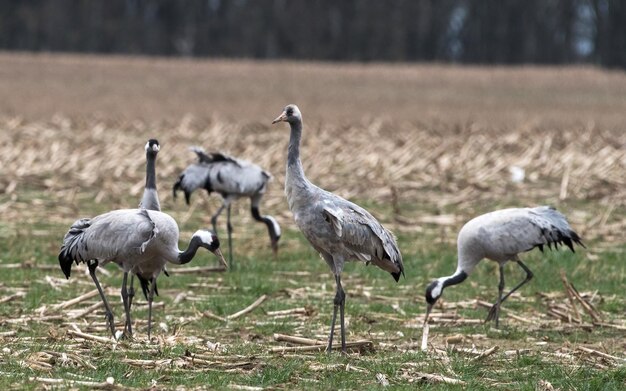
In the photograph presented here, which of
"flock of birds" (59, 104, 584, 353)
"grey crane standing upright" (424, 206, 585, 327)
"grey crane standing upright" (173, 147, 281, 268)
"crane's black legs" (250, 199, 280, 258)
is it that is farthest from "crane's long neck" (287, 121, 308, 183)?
"grey crane standing upright" (173, 147, 281, 268)

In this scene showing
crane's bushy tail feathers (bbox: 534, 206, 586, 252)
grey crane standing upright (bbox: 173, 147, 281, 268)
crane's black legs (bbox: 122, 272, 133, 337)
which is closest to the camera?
crane's black legs (bbox: 122, 272, 133, 337)

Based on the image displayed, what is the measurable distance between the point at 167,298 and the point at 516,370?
11.7 ft

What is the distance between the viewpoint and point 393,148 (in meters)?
20.5

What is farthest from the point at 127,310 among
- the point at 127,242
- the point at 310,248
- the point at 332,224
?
the point at 310,248

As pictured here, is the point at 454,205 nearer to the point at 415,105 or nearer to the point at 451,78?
the point at 415,105

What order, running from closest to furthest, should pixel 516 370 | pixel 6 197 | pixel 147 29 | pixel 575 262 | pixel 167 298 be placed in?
pixel 516 370
pixel 167 298
pixel 575 262
pixel 6 197
pixel 147 29

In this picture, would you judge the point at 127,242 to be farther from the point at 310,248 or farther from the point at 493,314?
the point at 310,248

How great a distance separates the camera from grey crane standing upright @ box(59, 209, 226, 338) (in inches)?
314

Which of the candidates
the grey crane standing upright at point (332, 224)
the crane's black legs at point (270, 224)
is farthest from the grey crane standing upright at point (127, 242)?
the crane's black legs at point (270, 224)

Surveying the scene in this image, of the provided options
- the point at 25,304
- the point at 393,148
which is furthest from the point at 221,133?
the point at 25,304

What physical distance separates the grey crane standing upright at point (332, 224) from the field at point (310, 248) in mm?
631

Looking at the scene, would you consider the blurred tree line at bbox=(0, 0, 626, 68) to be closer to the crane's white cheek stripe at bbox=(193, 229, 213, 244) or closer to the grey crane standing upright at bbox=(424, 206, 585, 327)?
the grey crane standing upright at bbox=(424, 206, 585, 327)

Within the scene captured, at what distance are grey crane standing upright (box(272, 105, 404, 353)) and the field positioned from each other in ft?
2.07

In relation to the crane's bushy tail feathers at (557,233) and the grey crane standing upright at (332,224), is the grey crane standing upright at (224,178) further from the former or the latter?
the grey crane standing upright at (332,224)
